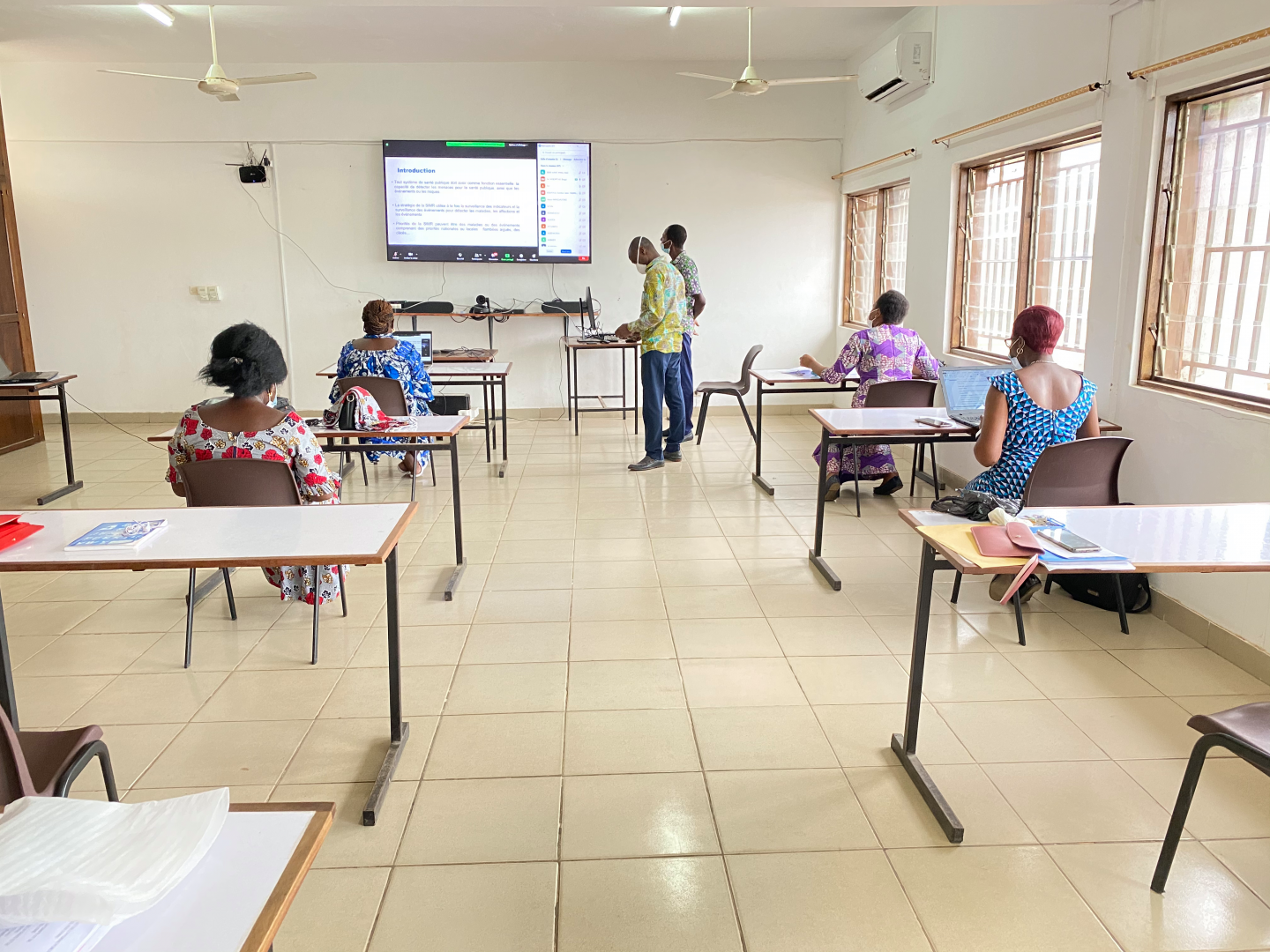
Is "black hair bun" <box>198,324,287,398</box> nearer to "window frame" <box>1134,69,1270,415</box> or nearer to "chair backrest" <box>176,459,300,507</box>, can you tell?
"chair backrest" <box>176,459,300,507</box>

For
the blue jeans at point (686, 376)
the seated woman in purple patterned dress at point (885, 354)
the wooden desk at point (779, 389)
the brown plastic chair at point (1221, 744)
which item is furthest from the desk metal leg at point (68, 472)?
the brown plastic chair at point (1221, 744)

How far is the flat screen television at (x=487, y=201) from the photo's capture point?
7.35 meters

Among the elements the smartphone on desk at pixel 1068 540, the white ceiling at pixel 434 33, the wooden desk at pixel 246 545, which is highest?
the white ceiling at pixel 434 33

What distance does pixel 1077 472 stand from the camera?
9.91 feet

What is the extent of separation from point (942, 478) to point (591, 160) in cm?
409

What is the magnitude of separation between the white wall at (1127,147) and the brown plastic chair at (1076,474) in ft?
1.25

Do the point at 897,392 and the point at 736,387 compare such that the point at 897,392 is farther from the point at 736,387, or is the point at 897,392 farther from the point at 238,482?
the point at 238,482

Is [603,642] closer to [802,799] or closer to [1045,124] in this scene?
[802,799]

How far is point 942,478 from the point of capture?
5.54 m

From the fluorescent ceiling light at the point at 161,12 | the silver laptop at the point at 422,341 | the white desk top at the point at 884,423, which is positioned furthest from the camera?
the silver laptop at the point at 422,341

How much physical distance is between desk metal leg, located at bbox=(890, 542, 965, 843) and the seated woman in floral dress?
73.6 inches

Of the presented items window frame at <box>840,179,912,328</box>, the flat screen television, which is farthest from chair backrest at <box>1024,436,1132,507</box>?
the flat screen television

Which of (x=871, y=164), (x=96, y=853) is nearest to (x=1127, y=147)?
(x=871, y=164)

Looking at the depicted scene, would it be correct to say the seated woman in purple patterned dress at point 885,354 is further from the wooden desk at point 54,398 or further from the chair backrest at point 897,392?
the wooden desk at point 54,398
